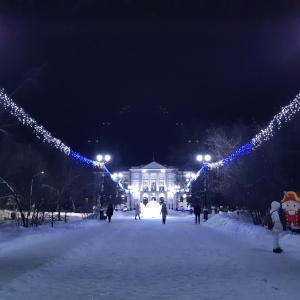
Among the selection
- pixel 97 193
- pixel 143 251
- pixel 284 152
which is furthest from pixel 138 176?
pixel 143 251

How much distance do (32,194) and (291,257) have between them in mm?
18259

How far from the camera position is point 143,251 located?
1312 cm

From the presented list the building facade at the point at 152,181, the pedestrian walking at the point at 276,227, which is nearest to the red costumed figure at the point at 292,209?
the pedestrian walking at the point at 276,227

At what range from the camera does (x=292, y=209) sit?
17922mm

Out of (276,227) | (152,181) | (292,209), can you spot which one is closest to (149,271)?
(276,227)

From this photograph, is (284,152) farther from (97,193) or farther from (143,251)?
(97,193)

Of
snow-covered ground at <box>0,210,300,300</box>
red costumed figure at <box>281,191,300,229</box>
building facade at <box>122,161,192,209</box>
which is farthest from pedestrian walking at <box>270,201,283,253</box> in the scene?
building facade at <box>122,161,192,209</box>

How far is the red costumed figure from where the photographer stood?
1773cm

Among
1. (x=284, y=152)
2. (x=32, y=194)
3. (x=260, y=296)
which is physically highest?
(x=284, y=152)

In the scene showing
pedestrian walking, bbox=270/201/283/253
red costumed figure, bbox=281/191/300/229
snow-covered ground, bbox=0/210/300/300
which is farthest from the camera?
red costumed figure, bbox=281/191/300/229

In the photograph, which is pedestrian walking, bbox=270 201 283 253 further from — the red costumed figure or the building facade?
the building facade

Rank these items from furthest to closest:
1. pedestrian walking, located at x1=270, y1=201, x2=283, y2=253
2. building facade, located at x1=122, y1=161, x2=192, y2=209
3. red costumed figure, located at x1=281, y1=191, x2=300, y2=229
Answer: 1. building facade, located at x1=122, y1=161, x2=192, y2=209
2. red costumed figure, located at x1=281, y1=191, x2=300, y2=229
3. pedestrian walking, located at x1=270, y1=201, x2=283, y2=253

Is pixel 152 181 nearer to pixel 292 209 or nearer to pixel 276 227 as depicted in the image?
pixel 292 209

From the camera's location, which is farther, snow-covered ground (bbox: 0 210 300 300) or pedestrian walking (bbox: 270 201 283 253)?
pedestrian walking (bbox: 270 201 283 253)
